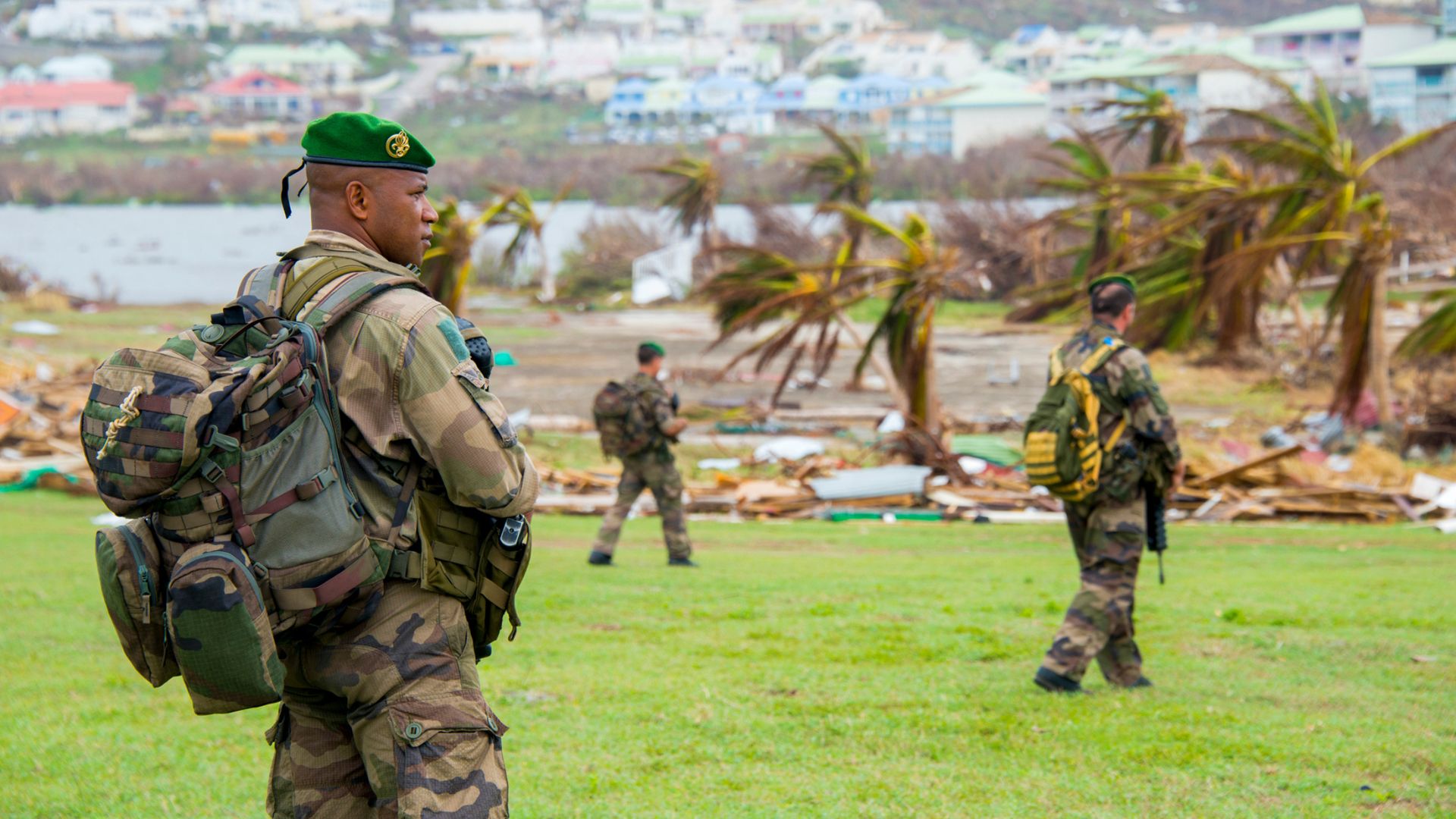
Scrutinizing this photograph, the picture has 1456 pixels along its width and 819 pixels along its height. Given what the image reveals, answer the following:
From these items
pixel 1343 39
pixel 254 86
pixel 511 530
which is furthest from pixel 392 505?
pixel 254 86

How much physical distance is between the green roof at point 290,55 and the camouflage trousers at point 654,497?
188m

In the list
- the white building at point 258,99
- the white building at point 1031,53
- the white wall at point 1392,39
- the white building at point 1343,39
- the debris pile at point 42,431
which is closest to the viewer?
the debris pile at point 42,431

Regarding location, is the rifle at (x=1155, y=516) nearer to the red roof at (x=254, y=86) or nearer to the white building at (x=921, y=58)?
the red roof at (x=254, y=86)

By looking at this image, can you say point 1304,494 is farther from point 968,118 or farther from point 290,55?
point 290,55

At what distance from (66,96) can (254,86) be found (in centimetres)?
2180

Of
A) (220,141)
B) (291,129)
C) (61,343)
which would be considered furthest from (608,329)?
(291,129)

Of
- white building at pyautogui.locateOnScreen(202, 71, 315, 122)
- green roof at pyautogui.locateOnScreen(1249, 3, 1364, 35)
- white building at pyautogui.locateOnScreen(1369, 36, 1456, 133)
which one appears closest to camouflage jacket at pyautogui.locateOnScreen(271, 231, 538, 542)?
white building at pyautogui.locateOnScreen(1369, 36, 1456, 133)

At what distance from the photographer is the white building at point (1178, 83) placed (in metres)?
87.1

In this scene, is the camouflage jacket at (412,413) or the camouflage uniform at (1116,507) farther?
the camouflage uniform at (1116,507)

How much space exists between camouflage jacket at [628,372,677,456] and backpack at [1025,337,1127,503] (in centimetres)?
527

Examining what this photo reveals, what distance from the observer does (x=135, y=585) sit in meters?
3.06

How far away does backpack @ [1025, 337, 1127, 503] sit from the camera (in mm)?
6746

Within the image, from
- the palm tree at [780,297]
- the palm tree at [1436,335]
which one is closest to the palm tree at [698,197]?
the palm tree at [780,297]

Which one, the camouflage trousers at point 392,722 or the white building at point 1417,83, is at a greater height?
the white building at point 1417,83
